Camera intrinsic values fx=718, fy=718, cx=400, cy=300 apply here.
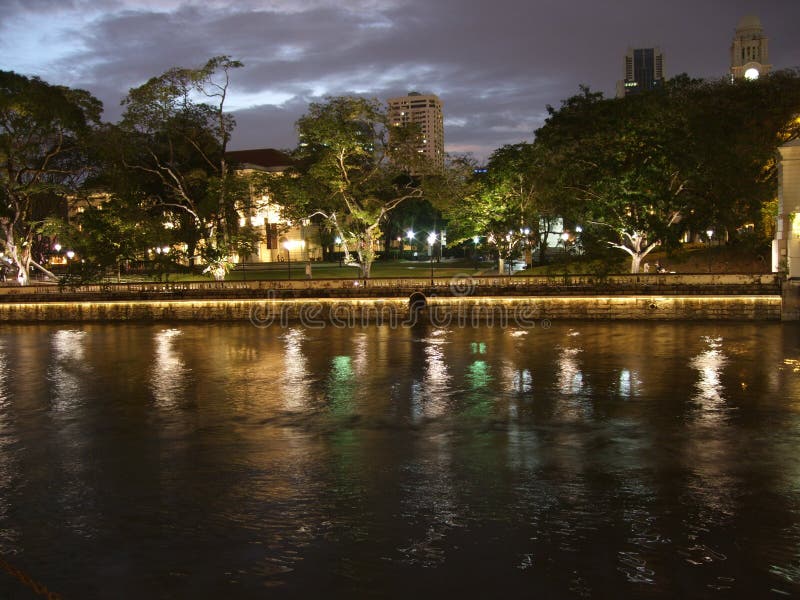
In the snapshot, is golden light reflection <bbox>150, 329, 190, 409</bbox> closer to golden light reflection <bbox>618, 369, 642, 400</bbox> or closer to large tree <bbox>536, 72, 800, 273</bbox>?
golden light reflection <bbox>618, 369, 642, 400</bbox>

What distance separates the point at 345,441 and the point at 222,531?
16.6ft

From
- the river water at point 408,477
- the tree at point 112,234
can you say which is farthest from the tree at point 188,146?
the river water at point 408,477

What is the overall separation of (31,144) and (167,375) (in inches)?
1034

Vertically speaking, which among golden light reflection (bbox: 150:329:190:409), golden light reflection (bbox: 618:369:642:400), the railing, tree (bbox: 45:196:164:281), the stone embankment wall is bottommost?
golden light reflection (bbox: 618:369:642:400)

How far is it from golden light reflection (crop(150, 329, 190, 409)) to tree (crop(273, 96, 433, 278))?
1201 centimetres

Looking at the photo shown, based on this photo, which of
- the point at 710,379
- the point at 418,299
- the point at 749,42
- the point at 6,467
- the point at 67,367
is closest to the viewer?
the point at 6,467

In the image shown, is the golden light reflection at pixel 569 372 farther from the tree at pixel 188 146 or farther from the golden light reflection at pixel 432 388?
the tree at pixel 188 146

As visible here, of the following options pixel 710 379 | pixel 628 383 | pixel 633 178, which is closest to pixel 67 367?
pixel 628 383

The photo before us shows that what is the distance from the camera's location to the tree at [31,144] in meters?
40.3

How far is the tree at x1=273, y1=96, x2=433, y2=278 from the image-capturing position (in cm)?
3775

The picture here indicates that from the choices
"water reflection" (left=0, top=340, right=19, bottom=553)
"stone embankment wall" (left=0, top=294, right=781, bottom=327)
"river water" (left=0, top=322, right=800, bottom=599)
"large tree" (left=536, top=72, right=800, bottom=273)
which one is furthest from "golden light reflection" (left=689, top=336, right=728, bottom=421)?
"water reflection" (left=0, top=340, right=19, bottom=553)

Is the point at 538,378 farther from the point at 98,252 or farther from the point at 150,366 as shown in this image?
the point at 98,252

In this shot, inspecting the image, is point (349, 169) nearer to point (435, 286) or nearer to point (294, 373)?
point (435, 286)

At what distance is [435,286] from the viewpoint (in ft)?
120
